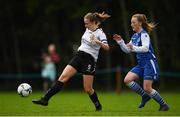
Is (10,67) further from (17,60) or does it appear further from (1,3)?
(1,3)

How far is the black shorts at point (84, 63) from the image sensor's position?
47.9 ft

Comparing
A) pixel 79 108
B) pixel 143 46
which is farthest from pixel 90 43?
pixel 79 108

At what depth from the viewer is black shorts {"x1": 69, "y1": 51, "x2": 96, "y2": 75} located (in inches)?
575

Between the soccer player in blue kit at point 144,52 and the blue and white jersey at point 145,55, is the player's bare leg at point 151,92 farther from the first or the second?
the blue and white jersey at point 145,55

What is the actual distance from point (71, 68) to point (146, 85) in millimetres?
1664

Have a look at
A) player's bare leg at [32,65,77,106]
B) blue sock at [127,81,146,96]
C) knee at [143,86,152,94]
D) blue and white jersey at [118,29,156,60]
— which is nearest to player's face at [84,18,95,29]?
blue and white jersey at [118,29,156,60]

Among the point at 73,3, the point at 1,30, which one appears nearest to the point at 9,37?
the point at 1,30

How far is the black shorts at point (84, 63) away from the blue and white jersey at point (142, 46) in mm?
758

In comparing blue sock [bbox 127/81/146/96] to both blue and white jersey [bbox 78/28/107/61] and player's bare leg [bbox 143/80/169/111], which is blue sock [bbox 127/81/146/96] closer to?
player's bare leg [bbox 143/80/169/111]

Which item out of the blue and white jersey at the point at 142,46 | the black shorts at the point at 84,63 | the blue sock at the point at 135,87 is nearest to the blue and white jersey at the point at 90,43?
the black shorts at the point at 84,63

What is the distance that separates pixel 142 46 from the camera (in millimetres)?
14523

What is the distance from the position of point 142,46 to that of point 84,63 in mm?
1288

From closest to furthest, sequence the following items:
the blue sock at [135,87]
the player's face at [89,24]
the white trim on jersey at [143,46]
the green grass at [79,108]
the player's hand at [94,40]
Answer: the green grass at [79,108]
the player's hand at [94,40]
the white trim on jersey at [143,46]
the player's face at [89,24]
the blue sock at [135,87]

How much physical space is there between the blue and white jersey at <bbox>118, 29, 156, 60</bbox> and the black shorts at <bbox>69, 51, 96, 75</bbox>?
0.76 m
